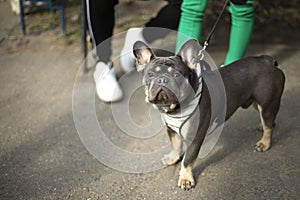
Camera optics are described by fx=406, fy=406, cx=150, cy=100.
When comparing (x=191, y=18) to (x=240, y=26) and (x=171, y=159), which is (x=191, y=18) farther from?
(x=171, y=159)

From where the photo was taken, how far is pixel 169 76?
191 cm

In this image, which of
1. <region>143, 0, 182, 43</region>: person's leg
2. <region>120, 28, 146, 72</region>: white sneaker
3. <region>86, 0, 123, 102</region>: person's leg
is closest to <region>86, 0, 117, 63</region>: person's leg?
<region>86, 0, 123, 102</region>: person's leg

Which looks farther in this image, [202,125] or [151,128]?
[151,128]

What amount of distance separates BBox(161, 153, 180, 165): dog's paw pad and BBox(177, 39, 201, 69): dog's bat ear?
2.31 ft

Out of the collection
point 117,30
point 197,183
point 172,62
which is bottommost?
point 117,30

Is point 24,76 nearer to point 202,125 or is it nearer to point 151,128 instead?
point 151,128

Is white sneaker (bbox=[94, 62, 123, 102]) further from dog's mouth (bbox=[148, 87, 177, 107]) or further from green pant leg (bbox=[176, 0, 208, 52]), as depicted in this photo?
dog's mouth (bbox=[148, 87, 177, 107])

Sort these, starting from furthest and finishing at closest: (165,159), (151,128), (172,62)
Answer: (151,128) < (165,159) < (172,62)

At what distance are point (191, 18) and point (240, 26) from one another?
1.43ft

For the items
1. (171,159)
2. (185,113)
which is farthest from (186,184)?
(185,113)

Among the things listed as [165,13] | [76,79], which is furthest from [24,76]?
[165,13]

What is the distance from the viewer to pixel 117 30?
4.52 m

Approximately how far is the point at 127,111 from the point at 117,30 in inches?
66.1

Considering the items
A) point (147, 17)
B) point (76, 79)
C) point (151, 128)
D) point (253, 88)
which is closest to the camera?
point (253, 88)
